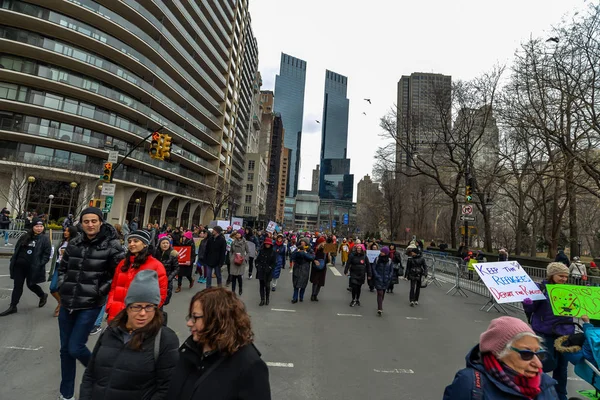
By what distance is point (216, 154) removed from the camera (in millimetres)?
53906

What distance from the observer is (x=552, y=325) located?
13.7 feet

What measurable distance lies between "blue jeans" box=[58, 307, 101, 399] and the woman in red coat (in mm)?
225

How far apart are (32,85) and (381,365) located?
38063mm

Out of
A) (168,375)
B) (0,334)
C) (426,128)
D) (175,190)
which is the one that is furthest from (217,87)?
(168,375)

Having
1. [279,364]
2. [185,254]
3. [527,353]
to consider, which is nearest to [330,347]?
[279,364]

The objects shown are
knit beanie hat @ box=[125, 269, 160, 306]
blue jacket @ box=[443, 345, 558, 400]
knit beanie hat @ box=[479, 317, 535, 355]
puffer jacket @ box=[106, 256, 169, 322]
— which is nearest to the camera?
blue jacket @ box=[443, 345, 558, 400]

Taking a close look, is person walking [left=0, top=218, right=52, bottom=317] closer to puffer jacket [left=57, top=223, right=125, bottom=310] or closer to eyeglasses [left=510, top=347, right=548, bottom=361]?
puffer jacket [left=57, top=223, right=125, bottom=310]

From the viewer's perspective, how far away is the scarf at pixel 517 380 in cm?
188

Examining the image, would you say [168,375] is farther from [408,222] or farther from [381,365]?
[408,222]

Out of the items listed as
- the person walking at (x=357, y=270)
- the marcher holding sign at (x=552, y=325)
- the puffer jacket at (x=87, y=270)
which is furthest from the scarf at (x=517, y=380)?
the person walking at (x=357, y=270)

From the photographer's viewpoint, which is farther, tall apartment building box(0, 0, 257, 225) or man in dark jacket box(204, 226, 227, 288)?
tall apartment building box(0, 0, 257, 225)

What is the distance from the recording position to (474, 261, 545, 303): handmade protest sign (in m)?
5.63

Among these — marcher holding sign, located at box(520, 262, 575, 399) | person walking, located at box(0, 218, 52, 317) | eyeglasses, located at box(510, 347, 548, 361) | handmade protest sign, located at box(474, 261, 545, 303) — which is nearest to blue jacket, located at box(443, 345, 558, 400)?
eyeglasses, located at box(510, 347, 548, 361)

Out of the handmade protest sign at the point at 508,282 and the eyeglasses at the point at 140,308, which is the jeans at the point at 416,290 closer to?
the handmade protest sign at the point at 508,282
